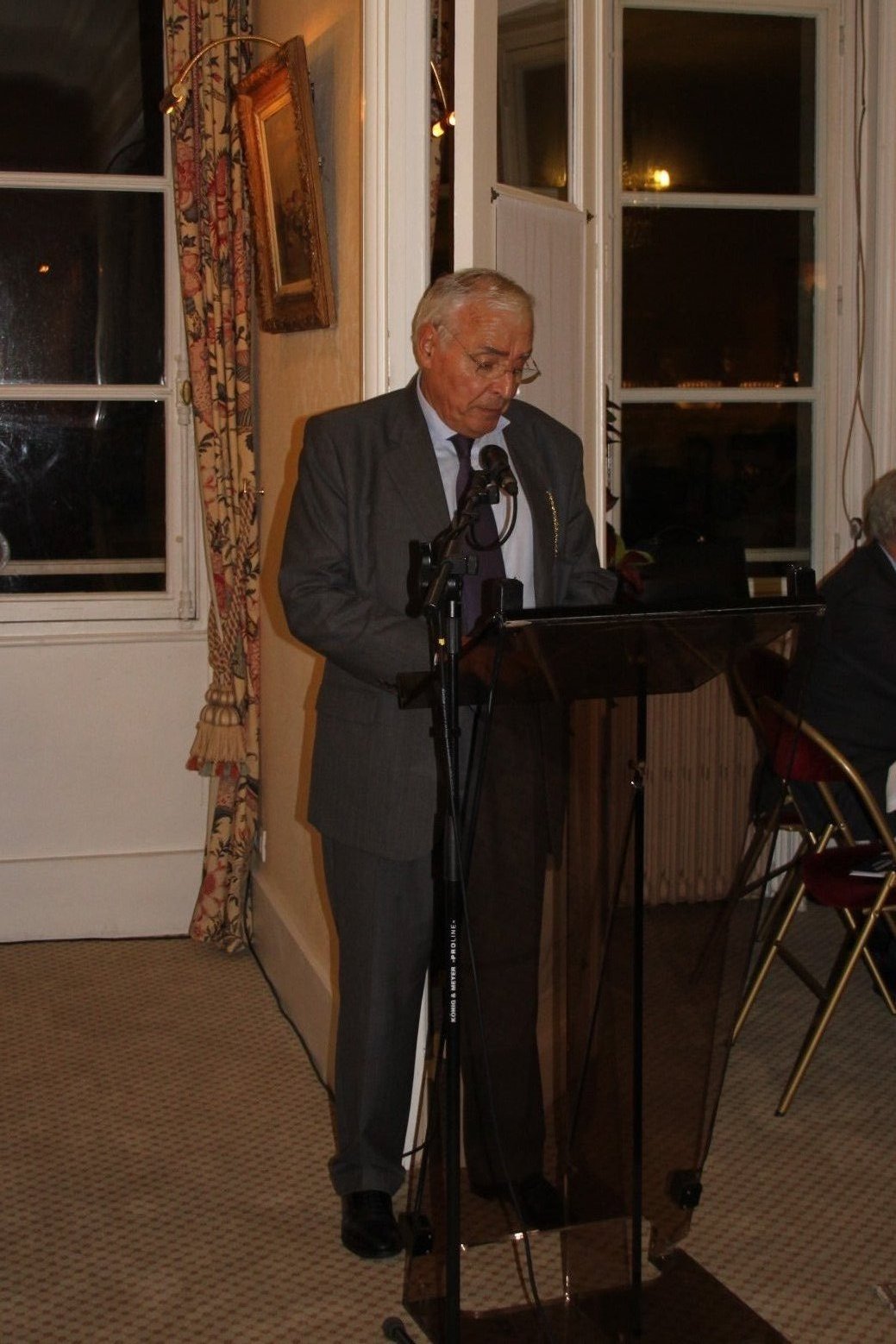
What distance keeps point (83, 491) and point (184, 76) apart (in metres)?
1.25

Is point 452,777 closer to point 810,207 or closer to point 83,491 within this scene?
point 83,491

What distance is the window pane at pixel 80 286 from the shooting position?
4.36 meters

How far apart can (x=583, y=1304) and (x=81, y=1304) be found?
849 millimetres

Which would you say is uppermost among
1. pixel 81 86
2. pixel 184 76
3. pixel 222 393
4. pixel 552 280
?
pixel 81 86

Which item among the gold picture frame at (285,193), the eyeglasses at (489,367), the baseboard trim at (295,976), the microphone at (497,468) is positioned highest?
the gold picture frame at (285,193)

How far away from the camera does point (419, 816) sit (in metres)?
2.46

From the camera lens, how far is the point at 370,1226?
103 inches

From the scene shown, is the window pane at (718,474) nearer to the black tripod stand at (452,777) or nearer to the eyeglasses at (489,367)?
the eyeglasses at (489,367)

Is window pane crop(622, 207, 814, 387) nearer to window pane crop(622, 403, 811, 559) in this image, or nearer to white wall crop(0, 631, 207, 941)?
window pane crop(622, 403, 811, 559)

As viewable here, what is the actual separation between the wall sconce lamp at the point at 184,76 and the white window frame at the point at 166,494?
34 cm

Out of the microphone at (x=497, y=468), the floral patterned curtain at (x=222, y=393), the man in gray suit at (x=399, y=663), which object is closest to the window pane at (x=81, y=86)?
the floral patterned curtain at (x=222, y=393)

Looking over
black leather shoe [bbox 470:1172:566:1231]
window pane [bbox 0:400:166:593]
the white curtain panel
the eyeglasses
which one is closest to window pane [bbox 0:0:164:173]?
window pane [bbox 0:400:166:593]

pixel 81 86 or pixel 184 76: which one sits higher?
pixel 81 86

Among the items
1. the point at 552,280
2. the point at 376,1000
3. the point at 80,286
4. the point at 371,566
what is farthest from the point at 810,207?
the point at 376,1000
